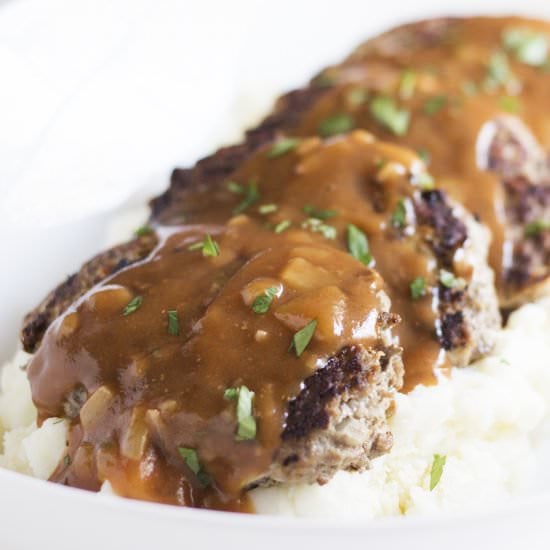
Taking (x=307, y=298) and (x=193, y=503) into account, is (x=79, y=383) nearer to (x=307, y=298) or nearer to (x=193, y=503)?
(x=193, y=503)

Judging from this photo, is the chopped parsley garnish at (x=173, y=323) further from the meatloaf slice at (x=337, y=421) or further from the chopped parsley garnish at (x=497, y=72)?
the chopped parsley garnish at (x=497, y=72)

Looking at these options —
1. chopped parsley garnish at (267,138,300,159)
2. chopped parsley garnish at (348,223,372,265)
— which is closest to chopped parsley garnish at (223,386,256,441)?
chopped parsley garnish at (348,223,372,265)

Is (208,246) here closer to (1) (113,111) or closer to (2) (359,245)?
(2) (359,245)

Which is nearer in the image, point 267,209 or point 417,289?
point 417,289

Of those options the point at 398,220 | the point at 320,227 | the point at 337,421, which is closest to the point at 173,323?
the point at 337,421

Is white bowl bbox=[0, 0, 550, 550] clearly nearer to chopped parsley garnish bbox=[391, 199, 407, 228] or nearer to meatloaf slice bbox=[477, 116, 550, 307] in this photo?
chopped parsley garnish bbox=[391, 199, 407, 228]

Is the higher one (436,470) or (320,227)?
(320,227)

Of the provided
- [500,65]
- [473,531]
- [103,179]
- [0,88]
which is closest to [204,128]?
[103,179]
